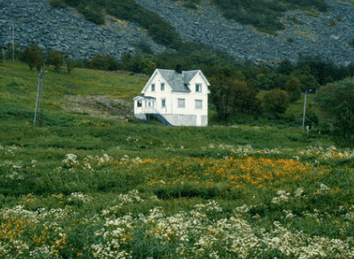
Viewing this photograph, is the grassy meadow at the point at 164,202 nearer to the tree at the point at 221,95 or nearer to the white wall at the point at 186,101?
the white wall at the point at 186,101

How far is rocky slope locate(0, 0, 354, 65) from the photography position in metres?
106

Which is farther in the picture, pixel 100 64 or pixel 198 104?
pixel 100 64

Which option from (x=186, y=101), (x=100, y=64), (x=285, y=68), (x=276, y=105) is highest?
(x=285, y=68)

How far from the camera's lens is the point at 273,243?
8.70 metres

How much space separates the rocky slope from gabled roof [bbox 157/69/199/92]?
52.0 meters

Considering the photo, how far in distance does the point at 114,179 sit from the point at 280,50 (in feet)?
421

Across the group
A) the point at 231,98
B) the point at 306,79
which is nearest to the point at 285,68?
the point at 306,79

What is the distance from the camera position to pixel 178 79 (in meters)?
56.3

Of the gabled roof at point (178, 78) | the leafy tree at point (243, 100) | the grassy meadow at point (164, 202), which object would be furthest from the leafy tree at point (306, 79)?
the grassy meadow at point (164, 202)

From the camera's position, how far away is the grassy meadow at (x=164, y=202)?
8.57m

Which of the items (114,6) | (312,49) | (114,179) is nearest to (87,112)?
(114,179)

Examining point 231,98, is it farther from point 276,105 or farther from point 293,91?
point 293,91

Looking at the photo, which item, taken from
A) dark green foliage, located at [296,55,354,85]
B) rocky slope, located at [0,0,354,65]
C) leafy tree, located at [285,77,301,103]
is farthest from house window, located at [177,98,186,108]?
dark green foliage, located at [296,55,354,85]

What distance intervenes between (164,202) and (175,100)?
133ft
